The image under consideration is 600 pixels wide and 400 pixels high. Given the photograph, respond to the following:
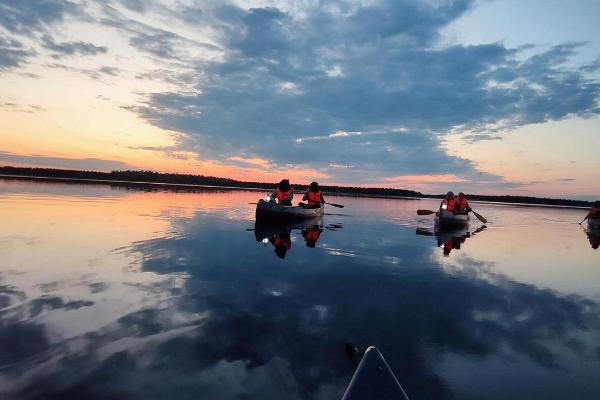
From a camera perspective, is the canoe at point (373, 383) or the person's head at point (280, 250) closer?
the canoe at point (373, 383)

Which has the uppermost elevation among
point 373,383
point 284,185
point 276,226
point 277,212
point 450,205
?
point 284,185

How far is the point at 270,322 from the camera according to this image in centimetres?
732

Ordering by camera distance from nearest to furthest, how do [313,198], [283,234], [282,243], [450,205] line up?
[282,243]
[283,234]
[450,205]
[313,198]

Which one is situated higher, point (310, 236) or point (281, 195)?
point (281, 195)

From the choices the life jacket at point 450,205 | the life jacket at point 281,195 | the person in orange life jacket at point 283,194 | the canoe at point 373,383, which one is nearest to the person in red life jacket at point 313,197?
the person in orange life jacket at point 283,194

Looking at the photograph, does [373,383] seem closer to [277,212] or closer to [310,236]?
[310,236]

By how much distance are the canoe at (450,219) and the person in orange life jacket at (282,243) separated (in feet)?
43.9

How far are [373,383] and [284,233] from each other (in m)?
18.2

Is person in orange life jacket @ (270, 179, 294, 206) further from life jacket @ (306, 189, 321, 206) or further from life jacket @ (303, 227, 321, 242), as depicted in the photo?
life jacket @ (306, 189, 321, 206)

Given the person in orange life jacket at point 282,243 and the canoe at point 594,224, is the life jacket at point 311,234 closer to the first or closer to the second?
the person in orange life jacket at point 282,243

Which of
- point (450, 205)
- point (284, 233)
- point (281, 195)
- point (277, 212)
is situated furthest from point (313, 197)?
point (450, 205)

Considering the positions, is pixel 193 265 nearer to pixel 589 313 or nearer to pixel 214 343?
pixel 214 343

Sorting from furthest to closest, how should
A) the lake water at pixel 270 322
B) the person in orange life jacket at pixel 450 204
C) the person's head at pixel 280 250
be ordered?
the person in orange life jacket at pixel 450 204, the person's head at pixel 280 250, the lake water at pixel 270 322

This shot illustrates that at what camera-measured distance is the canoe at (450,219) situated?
2820 cm
